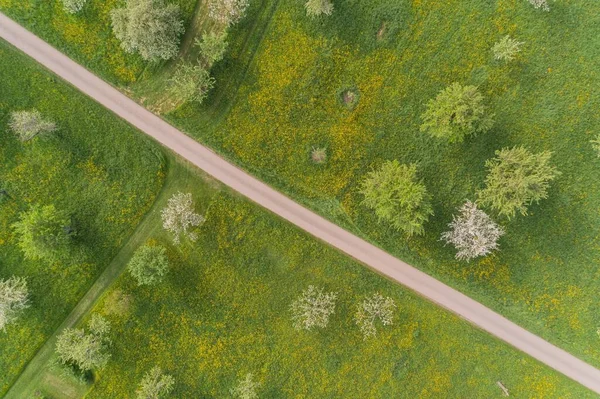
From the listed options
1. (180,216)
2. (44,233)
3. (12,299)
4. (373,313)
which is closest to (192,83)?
(180,216)

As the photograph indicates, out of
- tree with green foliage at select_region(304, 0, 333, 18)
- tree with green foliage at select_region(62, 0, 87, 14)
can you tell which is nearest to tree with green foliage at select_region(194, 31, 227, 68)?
tree with green foliage at select_region(304, 0, 333, 18)

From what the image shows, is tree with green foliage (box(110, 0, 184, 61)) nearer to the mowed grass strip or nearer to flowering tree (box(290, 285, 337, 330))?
the mowed grass strip

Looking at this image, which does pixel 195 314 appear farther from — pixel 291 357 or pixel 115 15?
pixel 115 15

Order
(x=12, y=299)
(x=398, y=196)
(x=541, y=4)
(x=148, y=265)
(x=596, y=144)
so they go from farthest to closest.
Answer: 1. (x=596, y=144)
2. (x=541, y=4)
3. (x=148, y=265)
4. (x=12, y=299)
5. (x=398, y=196)

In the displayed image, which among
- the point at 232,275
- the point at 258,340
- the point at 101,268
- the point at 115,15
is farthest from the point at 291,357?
the point at 115,15

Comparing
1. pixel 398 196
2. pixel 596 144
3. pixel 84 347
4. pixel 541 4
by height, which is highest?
pixel 541 4

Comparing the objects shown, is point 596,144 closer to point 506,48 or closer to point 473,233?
point 506,48

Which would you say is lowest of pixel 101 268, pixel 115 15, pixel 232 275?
pixel 101 268
